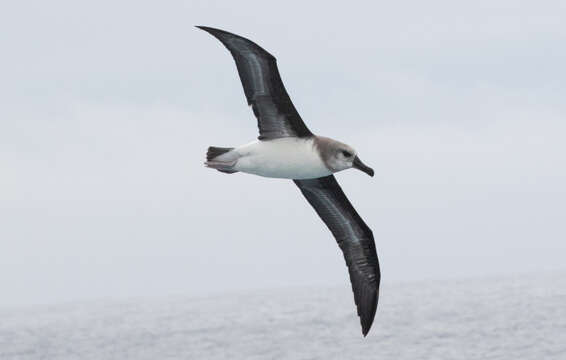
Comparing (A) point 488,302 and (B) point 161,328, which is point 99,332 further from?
(A) point 488,302

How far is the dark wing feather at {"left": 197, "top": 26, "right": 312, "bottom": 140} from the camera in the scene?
15.7m

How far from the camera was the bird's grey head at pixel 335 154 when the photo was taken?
16906 mm

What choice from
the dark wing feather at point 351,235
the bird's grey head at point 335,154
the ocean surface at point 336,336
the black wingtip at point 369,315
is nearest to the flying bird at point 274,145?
the bird's grey head at point 335,154

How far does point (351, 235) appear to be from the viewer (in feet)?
66.8

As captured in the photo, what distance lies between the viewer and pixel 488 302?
321ft

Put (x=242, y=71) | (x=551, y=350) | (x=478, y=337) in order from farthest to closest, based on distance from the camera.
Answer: (x=478, y=337), (x=551, y=350), (x=242, y=71)

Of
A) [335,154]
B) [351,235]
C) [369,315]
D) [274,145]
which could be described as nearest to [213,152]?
[274,145]

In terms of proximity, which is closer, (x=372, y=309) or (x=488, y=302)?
(x=372, y=309)

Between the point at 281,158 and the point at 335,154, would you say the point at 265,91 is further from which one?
the point at 335,154

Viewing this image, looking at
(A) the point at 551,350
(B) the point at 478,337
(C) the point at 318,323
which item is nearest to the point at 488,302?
(C) the point at 318,323

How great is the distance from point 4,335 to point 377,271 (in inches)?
3449

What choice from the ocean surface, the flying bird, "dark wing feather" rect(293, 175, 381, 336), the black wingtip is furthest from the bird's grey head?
the ocean surface

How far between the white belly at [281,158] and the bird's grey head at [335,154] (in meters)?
0.09

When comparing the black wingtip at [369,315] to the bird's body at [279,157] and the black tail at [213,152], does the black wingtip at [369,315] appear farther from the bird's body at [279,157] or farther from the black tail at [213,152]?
the black tail at [213,152]
